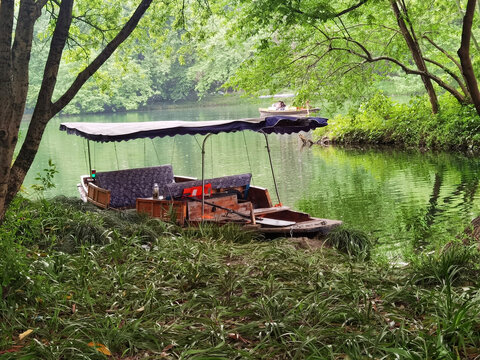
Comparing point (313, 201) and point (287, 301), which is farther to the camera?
point (313, 201)

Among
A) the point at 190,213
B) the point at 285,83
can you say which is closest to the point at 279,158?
the point at 285,83

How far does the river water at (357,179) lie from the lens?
1382 cm

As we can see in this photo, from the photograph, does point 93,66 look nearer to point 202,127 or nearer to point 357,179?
point 202,127

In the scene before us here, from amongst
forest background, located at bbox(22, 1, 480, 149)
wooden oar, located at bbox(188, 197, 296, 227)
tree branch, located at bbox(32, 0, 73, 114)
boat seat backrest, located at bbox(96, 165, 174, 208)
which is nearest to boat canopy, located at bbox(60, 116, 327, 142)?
boat seat backrest, located at bbox(96, 165, 174, 208)

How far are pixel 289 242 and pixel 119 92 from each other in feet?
224

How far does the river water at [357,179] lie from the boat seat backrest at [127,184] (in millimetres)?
1072

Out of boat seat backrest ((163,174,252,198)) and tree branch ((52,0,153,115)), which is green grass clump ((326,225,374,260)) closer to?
boat seat backrest ((163,174,252,198))

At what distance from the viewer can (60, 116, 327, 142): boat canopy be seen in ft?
41.4

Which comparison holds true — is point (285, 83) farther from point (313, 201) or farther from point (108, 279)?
point (108, 279)

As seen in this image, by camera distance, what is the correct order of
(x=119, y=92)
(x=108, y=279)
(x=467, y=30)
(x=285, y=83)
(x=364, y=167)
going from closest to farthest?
(x=108, y=279) < (x=467, y=30) < (x=285, y=83) < (x=364, y=167) < (x=119, y=92)

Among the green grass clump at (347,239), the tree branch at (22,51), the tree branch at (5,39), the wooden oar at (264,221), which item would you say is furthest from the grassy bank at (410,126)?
the tree branch at (5,39)

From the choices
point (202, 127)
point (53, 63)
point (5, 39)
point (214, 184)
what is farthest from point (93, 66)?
point (214, 184)

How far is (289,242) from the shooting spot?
10578mm

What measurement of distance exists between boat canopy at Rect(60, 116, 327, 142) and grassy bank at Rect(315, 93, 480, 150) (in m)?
13.6
